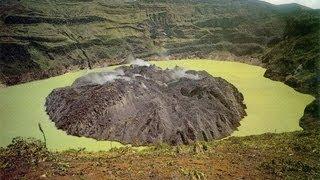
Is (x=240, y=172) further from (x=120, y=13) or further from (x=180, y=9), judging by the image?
(x=180, y=9)

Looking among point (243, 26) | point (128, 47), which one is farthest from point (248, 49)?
point (128, 47)

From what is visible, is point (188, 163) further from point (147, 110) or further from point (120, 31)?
point (120, 31)

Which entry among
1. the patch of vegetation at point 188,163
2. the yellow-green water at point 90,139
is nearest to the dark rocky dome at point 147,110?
the yellow-green water at point 90,139

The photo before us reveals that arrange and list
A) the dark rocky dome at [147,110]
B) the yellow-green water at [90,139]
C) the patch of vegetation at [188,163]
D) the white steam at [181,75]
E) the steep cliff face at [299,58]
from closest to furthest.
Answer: the patch of vegetation at [188,163] < the dark rocky dome at [147,110] < the yellow-green water at [90,139] < the white steam at [181,75] < the steep cliff face at [299,58]

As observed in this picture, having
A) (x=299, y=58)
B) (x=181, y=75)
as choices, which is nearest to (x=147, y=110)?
(x=181, y=75)

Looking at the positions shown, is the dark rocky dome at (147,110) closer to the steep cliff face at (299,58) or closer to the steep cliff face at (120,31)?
the steep cliff face at (299,58)

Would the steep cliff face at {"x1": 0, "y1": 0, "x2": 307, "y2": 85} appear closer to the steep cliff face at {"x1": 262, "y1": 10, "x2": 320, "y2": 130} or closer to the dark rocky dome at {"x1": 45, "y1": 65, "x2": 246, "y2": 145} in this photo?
the steep cliff face at {"x1": 262, "y1": 10, "x2": 320, "y2": 130}
